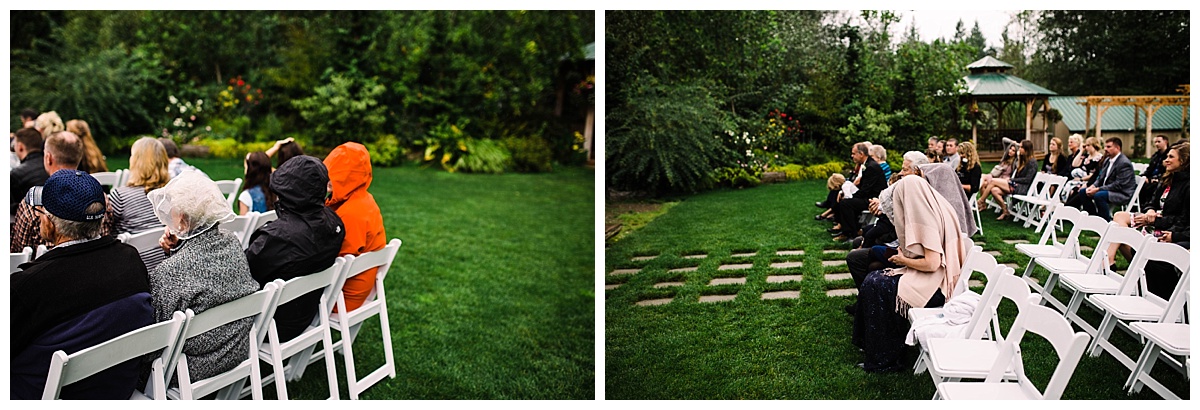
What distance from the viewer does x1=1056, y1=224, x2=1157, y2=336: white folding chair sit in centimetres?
295

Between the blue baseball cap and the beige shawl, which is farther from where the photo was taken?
the beige shawl

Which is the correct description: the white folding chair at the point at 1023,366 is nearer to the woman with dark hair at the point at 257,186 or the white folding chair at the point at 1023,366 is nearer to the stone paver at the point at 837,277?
the stone paver at the point at 837,277

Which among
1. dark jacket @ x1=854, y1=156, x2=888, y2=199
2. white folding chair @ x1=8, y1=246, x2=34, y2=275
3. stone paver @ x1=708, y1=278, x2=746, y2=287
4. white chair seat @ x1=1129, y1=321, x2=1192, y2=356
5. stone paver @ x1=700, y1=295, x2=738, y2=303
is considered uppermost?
dark jacket @ x1=854, y1=156, x2=888, y2=199

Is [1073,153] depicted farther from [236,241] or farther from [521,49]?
[521,49]

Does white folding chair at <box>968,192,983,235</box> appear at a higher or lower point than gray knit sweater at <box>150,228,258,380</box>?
higher

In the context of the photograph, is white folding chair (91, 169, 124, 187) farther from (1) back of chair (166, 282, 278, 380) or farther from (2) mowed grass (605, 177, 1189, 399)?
(2) mowed grass (605, 177, 1189, 399)

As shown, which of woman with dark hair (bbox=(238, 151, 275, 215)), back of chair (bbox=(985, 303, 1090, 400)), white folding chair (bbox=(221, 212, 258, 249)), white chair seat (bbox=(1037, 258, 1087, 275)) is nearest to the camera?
back of chair (bbox=(985, 303, 1090, 400))

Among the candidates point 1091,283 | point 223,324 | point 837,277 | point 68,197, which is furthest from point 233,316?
point 1091,283

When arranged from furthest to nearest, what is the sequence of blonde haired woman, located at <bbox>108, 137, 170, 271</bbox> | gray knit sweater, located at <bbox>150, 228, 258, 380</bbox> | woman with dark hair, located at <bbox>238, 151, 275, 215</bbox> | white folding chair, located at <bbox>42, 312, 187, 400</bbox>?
woman with dark hair, located at <bbox>238, 151, 275, 215</bbox> → blonde haired woman, located at <bbox>108, 137, 170, 271</bbox> → gray knit sweater, located at <bbox>150, 228, 258, 380</bbox> → white folding chair, located at <bbox>42, 312, 187, 400</bbox>

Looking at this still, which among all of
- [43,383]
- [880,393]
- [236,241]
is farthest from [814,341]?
[43,383]

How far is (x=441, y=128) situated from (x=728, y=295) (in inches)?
453

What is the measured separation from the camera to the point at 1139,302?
2.92m

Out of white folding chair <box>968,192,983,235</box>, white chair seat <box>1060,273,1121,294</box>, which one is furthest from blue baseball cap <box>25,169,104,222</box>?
white chair seat <box>1060,273,1121,294</box>

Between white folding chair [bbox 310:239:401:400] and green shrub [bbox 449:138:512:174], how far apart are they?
9.56 m
